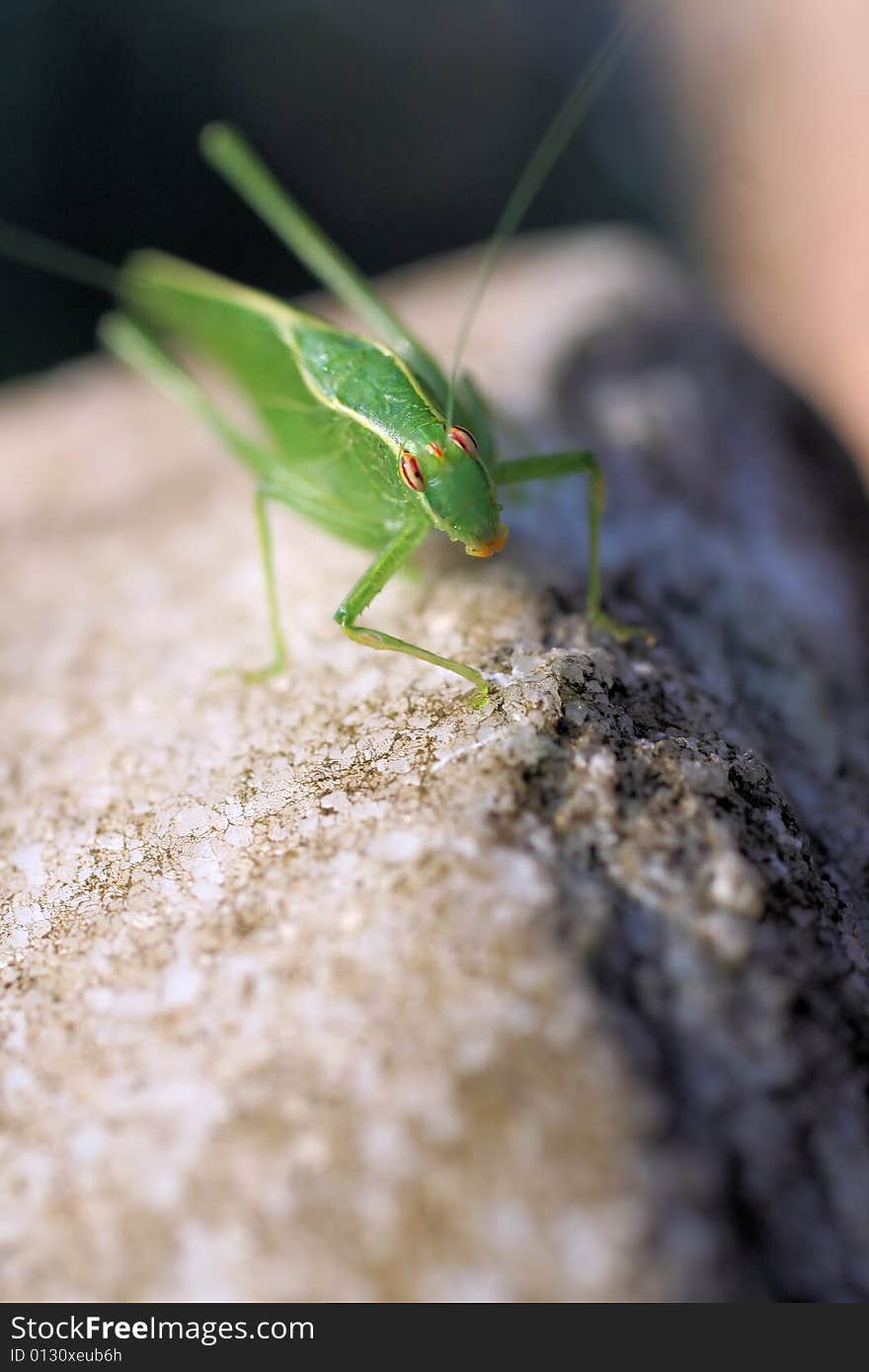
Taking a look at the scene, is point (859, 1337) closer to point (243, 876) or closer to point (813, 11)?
point (243, 876)

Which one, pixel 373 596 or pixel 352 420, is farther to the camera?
pixel 352 420

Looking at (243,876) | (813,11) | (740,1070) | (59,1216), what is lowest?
(59,1216)

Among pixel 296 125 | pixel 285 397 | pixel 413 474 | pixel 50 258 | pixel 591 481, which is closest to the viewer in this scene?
pixel 413 474

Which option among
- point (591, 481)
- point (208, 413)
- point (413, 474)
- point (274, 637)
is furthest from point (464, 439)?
point (208, 413)

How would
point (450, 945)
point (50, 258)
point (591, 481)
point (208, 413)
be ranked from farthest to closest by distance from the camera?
point (50, 258) → point (208, 413) → point (591, 481) → point (450, 945)

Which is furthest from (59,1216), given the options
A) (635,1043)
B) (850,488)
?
(850,488)

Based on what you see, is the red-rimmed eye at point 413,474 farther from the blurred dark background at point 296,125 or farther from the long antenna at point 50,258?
the blurred dark background at point 296,125

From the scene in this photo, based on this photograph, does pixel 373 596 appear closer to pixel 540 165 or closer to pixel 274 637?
pixel 274 637
